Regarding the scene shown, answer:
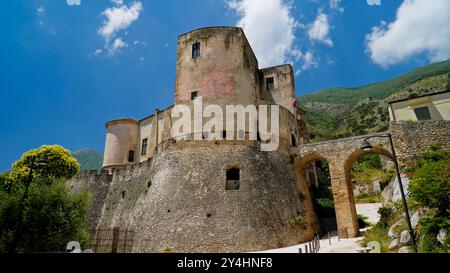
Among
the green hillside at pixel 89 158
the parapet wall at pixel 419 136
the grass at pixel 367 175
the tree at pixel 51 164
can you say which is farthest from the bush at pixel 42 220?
the green hillside at pixel 89 158

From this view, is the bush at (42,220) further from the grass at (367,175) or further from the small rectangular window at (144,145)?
the grass at (367,175)

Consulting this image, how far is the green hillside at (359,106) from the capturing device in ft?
225

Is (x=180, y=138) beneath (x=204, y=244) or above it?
above

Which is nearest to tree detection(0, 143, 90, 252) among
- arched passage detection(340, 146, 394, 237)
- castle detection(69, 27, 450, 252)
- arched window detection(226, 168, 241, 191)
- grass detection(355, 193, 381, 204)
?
castle detection(69, 27, 450, 252)

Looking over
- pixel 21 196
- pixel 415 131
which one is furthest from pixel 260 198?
pixel 21 196

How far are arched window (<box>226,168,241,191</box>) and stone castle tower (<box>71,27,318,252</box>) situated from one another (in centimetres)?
7

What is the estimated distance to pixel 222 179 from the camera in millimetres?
19219

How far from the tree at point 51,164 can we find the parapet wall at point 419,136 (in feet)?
100

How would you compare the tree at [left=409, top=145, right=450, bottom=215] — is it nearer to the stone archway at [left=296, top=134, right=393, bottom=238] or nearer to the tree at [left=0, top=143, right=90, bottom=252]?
the stone archway at [left=296, top=134, right=393, bottom=238]
